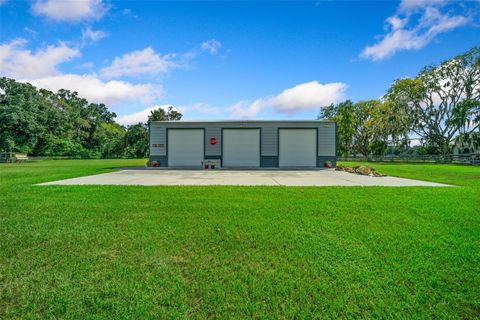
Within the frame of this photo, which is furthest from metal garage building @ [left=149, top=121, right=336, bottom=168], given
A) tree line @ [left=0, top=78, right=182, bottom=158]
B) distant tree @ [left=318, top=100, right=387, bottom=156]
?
tree line @ [left=0, top=78, right=182, bottom=158]

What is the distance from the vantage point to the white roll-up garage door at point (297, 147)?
52.4ft

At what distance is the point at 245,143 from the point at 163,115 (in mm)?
22672

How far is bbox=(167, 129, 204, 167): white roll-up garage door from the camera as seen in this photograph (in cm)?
1622

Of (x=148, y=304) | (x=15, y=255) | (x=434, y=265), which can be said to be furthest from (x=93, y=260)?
(x=434, y=265)

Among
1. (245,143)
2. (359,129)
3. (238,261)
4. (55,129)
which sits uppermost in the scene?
(359,129)

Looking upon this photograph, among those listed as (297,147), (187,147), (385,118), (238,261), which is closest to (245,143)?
(297,147)

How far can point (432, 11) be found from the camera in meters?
12.4

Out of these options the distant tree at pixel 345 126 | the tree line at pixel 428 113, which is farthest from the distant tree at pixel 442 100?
the distant tree at pixel 345 126

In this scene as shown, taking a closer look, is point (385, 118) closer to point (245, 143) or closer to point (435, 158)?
point (435, 158)

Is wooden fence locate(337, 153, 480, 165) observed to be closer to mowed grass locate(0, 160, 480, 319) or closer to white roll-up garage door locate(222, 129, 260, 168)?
white roll-up garage door locate(222, 129, 260, 168)

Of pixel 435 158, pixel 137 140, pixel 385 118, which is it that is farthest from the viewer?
pixel 137 140

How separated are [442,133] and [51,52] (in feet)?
116

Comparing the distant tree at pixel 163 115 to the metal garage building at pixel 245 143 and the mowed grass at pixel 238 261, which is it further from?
the mowed grass at pixel 238 261

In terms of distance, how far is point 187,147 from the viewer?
16.2 metres
